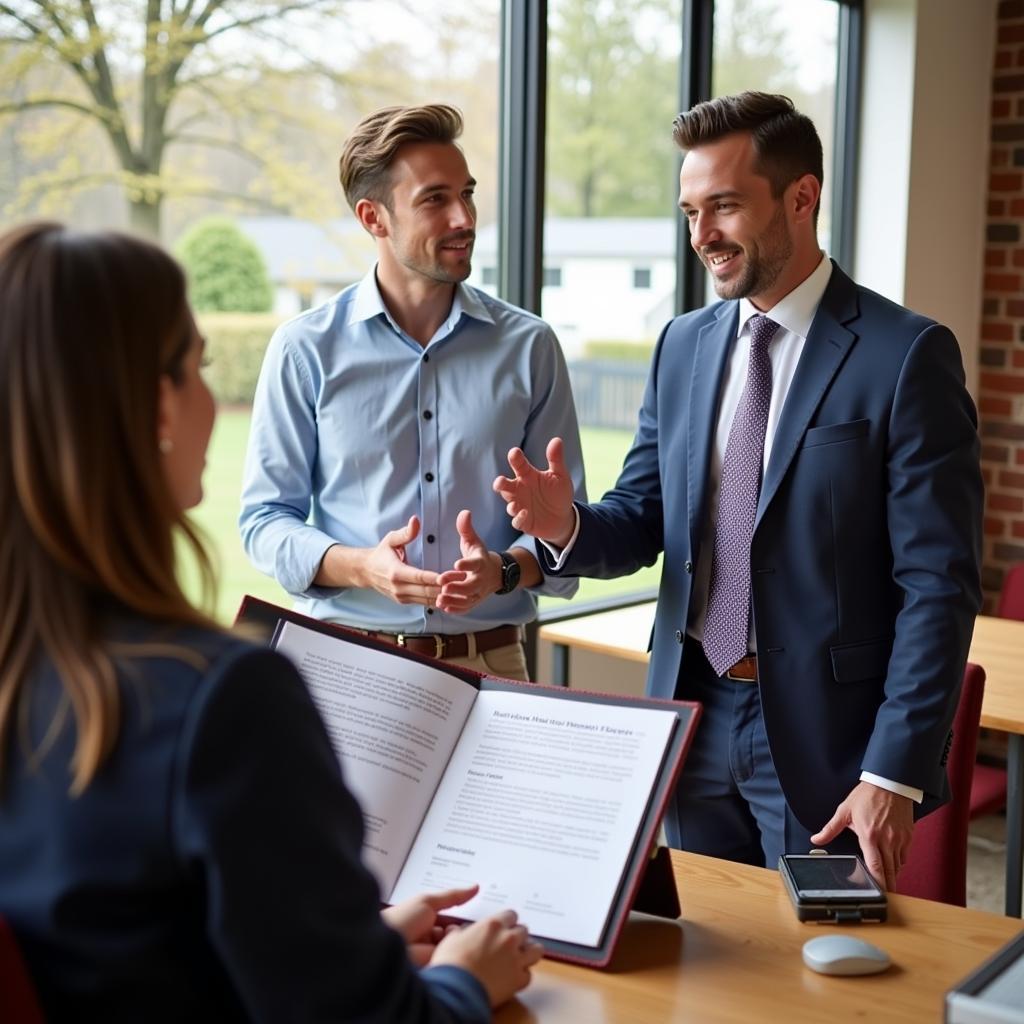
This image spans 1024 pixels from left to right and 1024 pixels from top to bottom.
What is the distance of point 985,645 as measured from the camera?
3281 millimetres

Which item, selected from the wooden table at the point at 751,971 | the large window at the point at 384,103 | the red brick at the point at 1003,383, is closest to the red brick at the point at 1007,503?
the red brick at the point at 1003,383

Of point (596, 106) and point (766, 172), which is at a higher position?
point (596, 106)

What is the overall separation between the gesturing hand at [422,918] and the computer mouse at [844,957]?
374 millimetres

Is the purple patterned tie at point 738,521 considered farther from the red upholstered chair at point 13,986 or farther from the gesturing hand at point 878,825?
the red upholstered chair at point 13,986

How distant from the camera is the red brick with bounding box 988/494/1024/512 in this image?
190 inches

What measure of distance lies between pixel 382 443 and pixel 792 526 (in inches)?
31.9

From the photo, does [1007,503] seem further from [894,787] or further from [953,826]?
[894,787]

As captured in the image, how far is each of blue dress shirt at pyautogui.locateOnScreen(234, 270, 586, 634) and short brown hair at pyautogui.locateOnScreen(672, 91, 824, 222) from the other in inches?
22.7

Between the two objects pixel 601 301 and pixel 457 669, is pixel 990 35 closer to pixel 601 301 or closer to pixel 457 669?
pixel 601 301

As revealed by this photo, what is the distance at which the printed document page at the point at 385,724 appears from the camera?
155 centimetres

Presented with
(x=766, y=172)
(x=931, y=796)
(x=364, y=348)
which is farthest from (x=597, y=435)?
(x=931, y=796)

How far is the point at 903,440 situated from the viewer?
77.8 inches

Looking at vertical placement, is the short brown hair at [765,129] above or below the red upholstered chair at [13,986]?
above

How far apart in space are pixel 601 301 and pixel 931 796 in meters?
2.28
